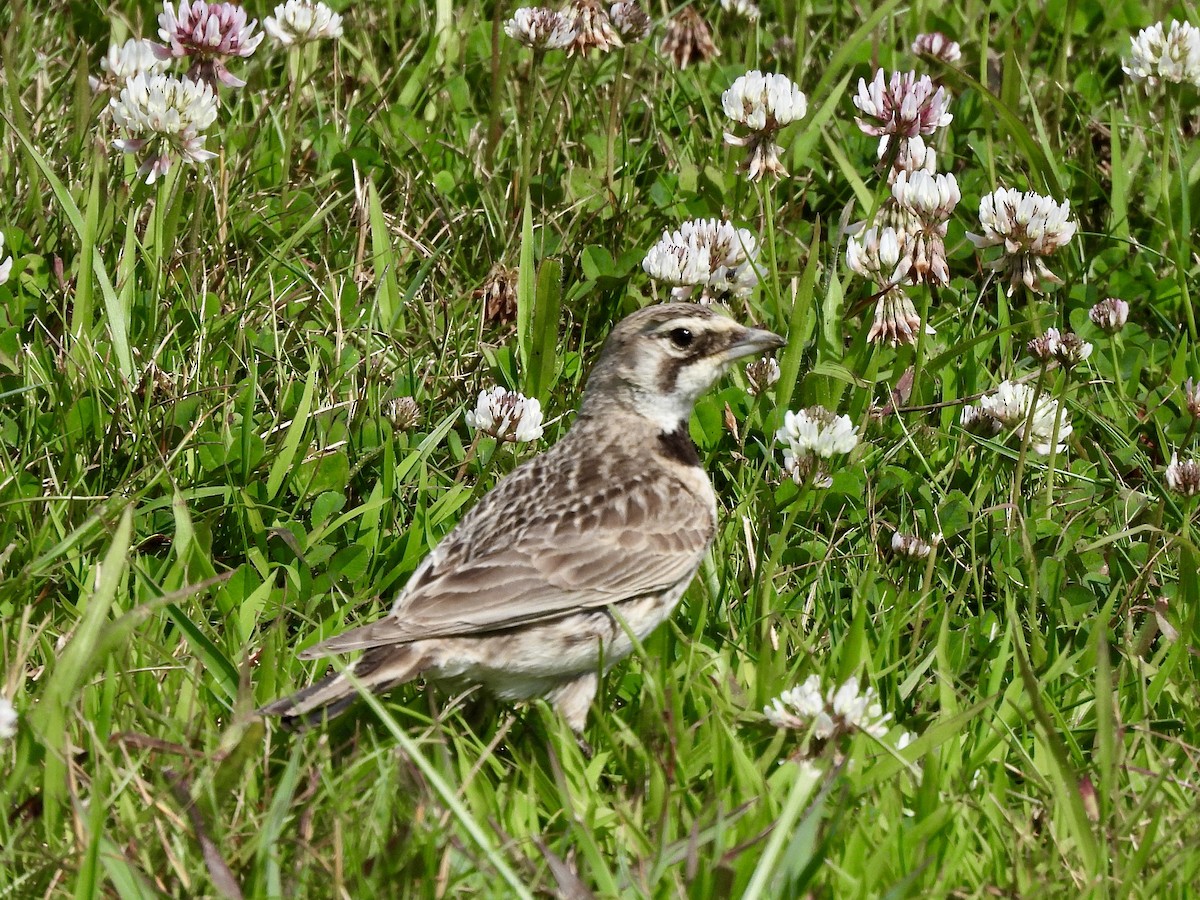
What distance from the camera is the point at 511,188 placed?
7355 millimetres

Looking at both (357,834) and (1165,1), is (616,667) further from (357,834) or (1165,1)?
(1165,1)

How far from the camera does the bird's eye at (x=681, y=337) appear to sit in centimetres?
574

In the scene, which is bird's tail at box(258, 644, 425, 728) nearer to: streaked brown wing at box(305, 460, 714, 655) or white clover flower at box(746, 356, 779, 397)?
streaked brown wing at box(305, 460, 714, 655)

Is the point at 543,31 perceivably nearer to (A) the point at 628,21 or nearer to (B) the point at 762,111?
(A) the point at 628,21

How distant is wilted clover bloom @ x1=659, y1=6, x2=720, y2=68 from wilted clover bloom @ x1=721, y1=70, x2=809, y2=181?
5.32ft

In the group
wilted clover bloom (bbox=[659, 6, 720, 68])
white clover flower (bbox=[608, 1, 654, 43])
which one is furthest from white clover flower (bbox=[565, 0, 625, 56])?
wilted clover bloom (bbox=[659, 6, 720, 68])

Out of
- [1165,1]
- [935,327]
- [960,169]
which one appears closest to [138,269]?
[935,327]

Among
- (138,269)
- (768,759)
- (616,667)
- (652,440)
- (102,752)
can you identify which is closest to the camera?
(102,752)

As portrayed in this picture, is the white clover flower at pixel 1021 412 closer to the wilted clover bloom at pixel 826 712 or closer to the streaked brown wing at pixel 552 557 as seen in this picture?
the streaked brown wing at pixel 552 557

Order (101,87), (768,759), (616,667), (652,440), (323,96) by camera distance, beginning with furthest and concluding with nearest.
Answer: (323,96) < (101,87) < (652,440) < (616,667) < (768,759)

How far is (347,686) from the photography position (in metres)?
4.47

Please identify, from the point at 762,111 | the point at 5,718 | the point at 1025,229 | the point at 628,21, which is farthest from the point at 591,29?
the point at 5,718

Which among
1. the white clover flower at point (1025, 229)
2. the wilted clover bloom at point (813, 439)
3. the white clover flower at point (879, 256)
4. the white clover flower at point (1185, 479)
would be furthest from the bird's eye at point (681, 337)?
the white clover flower at point (1185, 479)

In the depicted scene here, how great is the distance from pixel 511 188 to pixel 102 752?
3.79 metres
